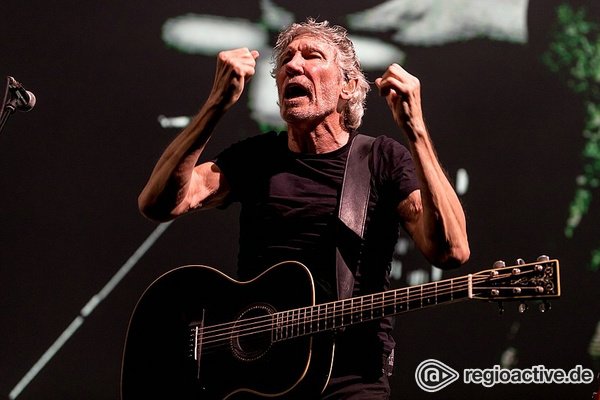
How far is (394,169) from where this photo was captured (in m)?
2.29

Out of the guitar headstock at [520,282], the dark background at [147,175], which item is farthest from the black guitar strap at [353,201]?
the dark background at [147,175]

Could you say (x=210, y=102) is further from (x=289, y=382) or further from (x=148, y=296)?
(x=289, y=382)

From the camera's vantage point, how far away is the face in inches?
95.4

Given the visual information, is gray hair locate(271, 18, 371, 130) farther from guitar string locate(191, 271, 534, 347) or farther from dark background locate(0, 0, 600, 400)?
dark background locate(0, 0, 600, 400)

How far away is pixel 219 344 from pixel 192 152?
0.54 meters

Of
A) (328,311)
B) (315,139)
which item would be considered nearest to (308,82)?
(315,139)

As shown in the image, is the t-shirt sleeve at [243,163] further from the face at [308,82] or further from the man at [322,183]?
the face at [308,82]

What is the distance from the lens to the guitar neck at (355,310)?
1.93 metres

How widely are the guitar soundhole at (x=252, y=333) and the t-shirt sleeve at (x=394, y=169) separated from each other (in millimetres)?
489

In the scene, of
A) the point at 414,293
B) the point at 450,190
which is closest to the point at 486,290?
the point at 414,293

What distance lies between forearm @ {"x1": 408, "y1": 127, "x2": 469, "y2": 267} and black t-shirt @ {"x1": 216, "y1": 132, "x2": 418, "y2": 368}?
170mm

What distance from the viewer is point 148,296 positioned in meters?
2.38

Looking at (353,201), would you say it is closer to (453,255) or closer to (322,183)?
(322,183)

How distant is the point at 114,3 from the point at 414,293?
249cm
